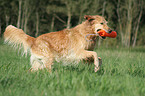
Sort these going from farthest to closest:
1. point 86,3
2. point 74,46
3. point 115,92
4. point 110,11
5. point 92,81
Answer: point 110,11
point 86,3
point 74,46
point 92,81
point 115,92

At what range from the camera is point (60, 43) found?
544cm

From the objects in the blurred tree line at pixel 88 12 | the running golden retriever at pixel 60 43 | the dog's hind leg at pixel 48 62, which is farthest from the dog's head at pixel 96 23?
the blurred tree line at pixel 88 12

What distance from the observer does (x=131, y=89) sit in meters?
3.40

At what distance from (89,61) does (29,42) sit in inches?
78.0

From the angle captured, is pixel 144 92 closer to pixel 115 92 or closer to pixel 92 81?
pixel 115 92

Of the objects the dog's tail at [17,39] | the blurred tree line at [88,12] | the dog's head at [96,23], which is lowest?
the dog's tail at [17,39]

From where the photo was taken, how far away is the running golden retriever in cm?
522

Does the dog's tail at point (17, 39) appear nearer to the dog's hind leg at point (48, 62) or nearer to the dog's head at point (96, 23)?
the dog's hind leg at point (48, 62)

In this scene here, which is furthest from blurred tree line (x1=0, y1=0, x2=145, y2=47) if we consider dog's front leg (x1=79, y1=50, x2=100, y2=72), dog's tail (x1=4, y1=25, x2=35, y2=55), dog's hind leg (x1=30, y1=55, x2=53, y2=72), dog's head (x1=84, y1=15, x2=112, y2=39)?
dog's hind leg (x1=30, y1=55, x2=53, y2=72)

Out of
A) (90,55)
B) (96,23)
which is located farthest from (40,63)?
(96,23)

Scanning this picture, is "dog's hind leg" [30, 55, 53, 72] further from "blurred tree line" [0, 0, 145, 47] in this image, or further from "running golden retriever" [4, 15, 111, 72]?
"blurred tree line" [0, 0, 145, 47]

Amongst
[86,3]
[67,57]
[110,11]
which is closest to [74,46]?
[67,57]

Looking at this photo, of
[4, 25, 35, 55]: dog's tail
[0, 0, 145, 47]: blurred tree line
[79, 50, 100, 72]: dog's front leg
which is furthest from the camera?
[0, 0, 145, 47]: blurred tree line

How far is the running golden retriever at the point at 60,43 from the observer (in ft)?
17.1
